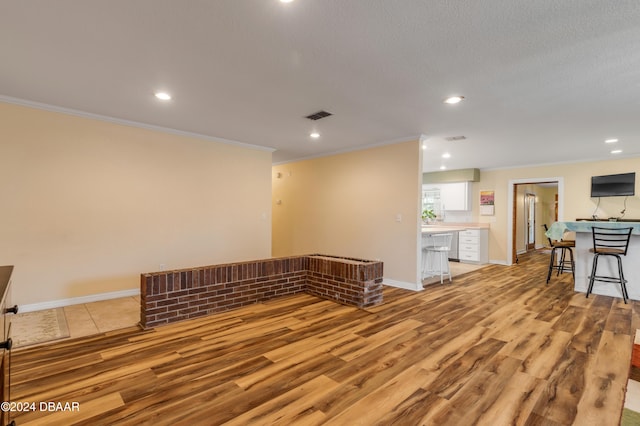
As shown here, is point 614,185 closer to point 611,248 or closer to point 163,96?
point 611,248

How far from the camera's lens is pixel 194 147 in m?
4.89

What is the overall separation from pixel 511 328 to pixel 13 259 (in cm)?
565

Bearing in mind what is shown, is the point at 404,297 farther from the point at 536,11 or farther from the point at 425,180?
the point at 425,180

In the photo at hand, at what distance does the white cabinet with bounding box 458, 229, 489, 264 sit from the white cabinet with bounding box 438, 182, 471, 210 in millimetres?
807

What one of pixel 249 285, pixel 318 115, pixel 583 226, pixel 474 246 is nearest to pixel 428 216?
pixel 474 246

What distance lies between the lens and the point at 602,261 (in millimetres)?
4789

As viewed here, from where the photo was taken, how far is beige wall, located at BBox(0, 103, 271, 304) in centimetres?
357

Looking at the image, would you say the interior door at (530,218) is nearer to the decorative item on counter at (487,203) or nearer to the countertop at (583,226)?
the decorative item on counter at (487,203)

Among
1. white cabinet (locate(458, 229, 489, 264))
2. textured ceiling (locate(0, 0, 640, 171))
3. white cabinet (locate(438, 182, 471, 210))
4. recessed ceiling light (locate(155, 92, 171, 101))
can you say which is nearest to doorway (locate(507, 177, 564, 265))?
white cabinet (locate(458, 229, 489, 264))

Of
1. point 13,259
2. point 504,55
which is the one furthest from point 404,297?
point 13,259

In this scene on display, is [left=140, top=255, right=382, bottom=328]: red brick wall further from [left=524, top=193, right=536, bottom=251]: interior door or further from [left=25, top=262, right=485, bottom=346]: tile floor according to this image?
[left=524, top=193, right=536, bottom=251]: interior door

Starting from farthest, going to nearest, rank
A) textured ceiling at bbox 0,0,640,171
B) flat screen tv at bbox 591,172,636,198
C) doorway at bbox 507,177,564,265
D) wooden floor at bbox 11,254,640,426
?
doorway at bbox 507,177,564,265 → flat screen tv at bbox 591,172,636,198 → textured ceiling at bbox 0,0,640,171 → wooden floor at bbox 11,254,640,426

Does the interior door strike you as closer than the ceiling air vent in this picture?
No

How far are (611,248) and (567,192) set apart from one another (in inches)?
102
